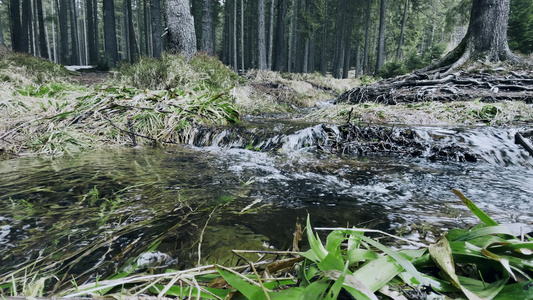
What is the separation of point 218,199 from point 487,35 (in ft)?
26.5

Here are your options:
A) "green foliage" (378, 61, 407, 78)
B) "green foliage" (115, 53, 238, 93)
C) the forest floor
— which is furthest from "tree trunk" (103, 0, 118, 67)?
"green foliage" (378, 61, 407, 78)

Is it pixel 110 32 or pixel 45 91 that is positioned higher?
pixel 110 32

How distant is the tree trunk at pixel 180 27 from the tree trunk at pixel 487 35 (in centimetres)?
652

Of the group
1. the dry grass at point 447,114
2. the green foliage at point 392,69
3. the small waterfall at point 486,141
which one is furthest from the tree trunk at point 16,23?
the green foliage at point 392,69

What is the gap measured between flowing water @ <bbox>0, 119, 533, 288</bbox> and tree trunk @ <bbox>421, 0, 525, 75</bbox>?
4.77 meters

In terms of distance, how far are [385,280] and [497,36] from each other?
852 centimetres

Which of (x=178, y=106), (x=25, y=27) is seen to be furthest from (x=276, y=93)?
(x=25, y=27)

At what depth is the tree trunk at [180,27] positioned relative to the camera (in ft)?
22.0

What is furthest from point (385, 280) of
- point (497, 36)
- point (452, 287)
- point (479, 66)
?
point (497, 36)

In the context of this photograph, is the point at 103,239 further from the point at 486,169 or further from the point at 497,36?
the point at 497,36

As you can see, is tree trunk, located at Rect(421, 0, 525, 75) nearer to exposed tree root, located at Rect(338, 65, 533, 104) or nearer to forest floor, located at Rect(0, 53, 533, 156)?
exposed tree root, located at Rect(338, 65, 533, 104)

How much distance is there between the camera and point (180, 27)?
686 centimetres

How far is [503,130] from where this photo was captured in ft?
10.7

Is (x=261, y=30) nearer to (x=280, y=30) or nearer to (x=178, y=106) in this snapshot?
(x=280, y=30)
